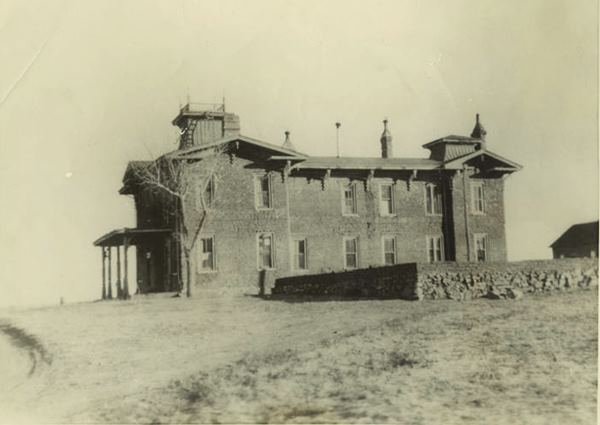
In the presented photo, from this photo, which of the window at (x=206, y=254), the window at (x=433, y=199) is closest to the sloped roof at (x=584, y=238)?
the window at (x=433, y=199)

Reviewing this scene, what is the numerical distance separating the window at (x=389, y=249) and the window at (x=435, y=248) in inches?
61.0

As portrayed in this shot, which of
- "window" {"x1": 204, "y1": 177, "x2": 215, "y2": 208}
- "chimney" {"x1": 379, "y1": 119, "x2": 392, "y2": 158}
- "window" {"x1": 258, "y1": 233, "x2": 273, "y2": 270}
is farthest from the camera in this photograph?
"chimney" {"x1": 379, "y1": 119, "x2": 392, "y2": 158}

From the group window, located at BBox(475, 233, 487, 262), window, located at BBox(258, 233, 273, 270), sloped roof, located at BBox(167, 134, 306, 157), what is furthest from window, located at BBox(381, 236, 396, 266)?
sloped roof, located at BBox(167, 134, 306, 157)

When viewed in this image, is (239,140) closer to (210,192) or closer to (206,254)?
(210,192)

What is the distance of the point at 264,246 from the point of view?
82.3 feet

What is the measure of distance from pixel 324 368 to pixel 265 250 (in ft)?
50.0

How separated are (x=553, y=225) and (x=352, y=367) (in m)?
6.56

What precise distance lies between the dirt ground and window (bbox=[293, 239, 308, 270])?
1066 cm

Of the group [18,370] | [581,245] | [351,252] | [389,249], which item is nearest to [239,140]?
[351,252]

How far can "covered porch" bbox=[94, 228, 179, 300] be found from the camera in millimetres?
25016

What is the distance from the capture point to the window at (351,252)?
2695 centimetres

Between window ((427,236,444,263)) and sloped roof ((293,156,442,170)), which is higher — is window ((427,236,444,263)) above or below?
below

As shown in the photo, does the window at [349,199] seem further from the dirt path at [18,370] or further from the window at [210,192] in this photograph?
the dirt path at [18,370]

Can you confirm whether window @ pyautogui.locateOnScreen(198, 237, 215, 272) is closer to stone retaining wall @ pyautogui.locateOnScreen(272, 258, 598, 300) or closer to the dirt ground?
stone retaining wall @ pyautogui.locateOnScreen(272, 258, 598, 300)
